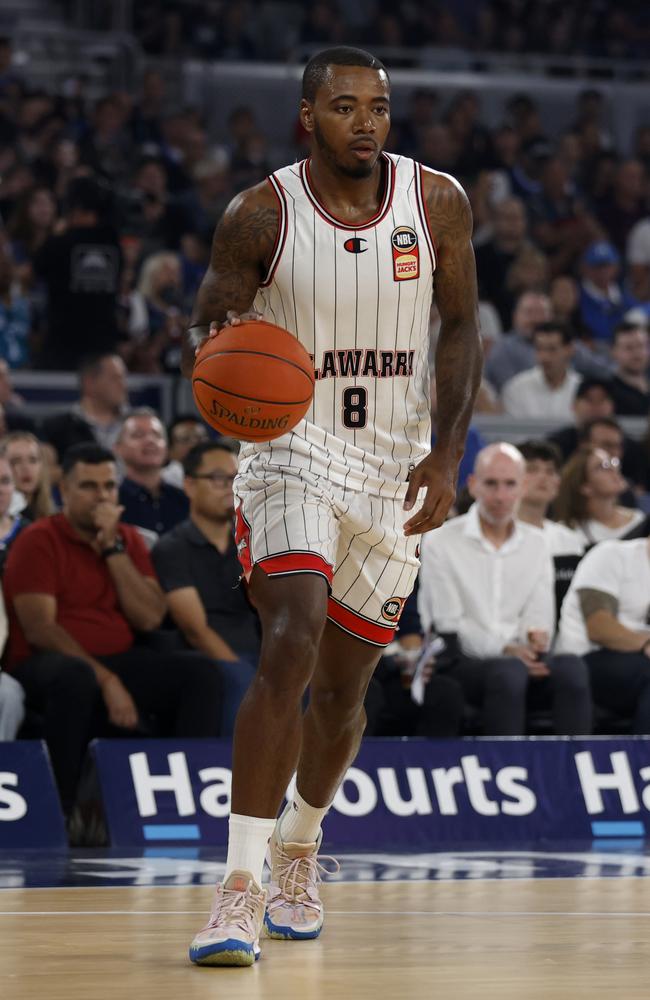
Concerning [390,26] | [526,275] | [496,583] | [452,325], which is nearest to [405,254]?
[452,325]

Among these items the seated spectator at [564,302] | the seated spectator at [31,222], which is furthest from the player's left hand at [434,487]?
the seated spectator at [564,302]

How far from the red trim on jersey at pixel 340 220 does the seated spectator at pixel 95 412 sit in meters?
5.61

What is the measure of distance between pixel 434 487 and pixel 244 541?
1.77 ft

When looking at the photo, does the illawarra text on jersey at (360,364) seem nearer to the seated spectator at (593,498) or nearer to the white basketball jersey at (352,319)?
the white basketball jersey at (352,319)

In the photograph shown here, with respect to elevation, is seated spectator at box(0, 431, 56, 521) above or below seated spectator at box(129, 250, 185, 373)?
below

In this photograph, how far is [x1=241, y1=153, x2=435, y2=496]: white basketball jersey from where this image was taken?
4.73 m

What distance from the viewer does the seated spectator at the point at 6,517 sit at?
8.51m

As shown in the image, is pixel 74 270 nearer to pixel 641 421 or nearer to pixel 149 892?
pixel 641 421

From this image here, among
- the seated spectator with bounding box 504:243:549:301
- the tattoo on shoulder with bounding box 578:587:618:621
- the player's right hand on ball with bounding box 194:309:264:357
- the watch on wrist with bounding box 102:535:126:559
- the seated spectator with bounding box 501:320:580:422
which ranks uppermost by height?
the player's right hand on ball with bounding box 194:309:264:357

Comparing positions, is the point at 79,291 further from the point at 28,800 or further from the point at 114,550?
the point at 28,800

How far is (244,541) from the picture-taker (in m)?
4.73

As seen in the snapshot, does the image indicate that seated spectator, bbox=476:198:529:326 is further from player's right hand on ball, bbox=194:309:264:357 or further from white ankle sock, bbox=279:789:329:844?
player's right hand on ball, bbox=194:309:264:357

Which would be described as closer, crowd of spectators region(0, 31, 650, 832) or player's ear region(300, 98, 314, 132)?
player's ear region(300, 98, 314, 132)

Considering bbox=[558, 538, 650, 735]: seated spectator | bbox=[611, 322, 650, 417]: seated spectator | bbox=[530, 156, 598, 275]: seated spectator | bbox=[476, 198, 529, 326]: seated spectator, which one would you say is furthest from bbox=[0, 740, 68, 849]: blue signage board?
bbox=[530, 156, 598, 275]: seated spectator
